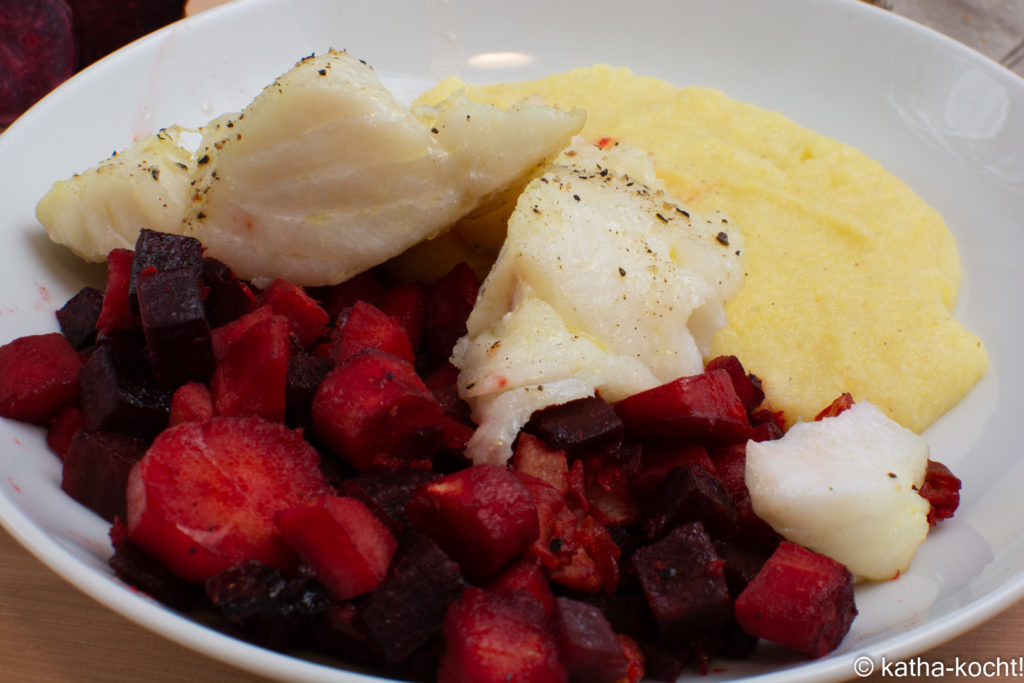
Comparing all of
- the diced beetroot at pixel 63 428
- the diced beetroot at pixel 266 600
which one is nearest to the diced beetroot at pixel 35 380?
the diced beetroot at pixel 63 428

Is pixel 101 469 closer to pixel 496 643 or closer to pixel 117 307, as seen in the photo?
pixel 117 307

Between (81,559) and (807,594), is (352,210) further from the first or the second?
(807,594)

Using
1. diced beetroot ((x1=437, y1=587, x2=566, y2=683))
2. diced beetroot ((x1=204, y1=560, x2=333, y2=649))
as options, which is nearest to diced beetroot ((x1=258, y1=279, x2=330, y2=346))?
diced beetroot ((x1=204, y1=560, x2=333, y2=649))

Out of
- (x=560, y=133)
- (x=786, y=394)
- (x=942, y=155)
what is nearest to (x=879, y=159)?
(x=942, y=155)

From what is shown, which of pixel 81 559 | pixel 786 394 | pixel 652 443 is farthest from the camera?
pixel 786 394

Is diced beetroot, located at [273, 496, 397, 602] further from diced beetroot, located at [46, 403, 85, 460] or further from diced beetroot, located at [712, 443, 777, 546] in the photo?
diced beetroot, located at [712, 443, 777, 546]

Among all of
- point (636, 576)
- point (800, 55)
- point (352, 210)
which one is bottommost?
point (636, 576)

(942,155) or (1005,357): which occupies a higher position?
(942,155)
